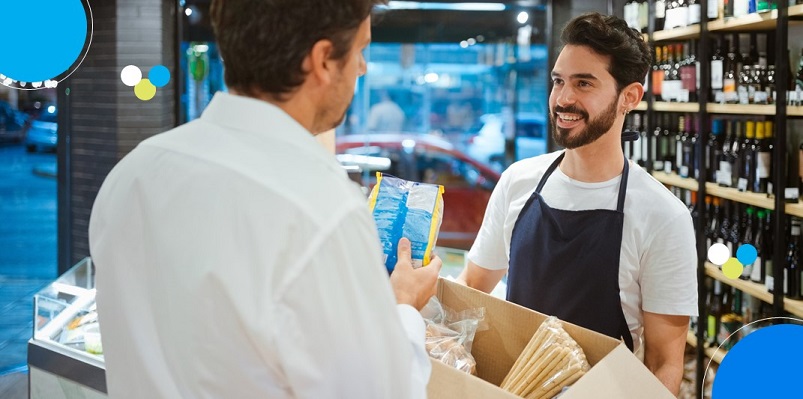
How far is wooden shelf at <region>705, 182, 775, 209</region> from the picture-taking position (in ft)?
12.1

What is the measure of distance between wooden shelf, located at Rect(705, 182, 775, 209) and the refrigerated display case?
275 cm

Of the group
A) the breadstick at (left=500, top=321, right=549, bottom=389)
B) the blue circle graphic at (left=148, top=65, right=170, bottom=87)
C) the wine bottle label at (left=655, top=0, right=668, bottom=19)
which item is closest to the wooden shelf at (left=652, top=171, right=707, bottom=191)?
the wine bottle label at (left=655, top=0, right=668, bottom=19)

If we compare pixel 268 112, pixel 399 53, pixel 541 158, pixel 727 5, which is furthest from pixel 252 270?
pixel 399 53

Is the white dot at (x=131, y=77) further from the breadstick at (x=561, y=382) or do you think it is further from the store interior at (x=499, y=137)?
the breadstick at (x=561, y=382)

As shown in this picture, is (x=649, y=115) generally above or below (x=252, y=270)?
above

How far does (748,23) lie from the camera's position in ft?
12.4

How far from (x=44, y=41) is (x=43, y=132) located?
9.80 ft

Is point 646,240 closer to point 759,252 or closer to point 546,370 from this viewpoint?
point 546,370

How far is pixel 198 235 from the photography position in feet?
3.55

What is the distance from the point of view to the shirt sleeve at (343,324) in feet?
3.38

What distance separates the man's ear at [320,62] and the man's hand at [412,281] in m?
0.36

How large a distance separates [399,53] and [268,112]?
5.90 meters

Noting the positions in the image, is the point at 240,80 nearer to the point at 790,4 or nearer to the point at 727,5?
the point at 790,4

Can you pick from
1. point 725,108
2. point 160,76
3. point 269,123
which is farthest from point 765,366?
point 160,76
